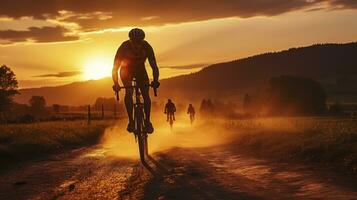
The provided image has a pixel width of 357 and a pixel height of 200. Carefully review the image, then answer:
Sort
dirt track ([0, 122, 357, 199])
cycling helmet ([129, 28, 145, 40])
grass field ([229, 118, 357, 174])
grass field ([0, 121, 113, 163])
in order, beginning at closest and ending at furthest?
dirt track ([0, 122, 357, 199]), grass field ([229, 118, 357, 174]), cycling helmet ([129, 28, 145, 40]), grass field ([0, 121, 113, 163])

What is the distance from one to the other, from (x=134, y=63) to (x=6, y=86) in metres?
91.9

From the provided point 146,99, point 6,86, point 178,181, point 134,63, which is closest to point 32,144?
point 146,99

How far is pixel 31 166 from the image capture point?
14891 mm

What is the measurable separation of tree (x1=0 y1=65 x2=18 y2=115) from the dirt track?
8584cm

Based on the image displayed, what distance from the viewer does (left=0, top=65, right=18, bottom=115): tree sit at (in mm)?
96500

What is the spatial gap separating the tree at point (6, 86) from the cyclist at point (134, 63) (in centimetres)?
8543

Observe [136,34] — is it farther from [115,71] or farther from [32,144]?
[32,144]

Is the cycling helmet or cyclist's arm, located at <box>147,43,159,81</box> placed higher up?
the cycling helmet

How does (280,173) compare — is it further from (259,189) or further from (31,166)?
(31,166)

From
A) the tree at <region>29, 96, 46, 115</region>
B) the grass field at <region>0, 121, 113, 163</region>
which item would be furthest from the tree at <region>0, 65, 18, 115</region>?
the grass field at <region>0, 121, 113, 163</region>

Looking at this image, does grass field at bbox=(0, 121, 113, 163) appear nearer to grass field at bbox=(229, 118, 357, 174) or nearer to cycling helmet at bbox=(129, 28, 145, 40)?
cycling helmet at bbox=(129, 28, 145, 40)

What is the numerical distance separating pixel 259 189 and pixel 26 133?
1776 cm

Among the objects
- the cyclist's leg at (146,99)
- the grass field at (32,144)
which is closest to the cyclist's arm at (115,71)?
the cyclist's leg at (146,99)

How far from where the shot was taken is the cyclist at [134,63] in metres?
13.9
